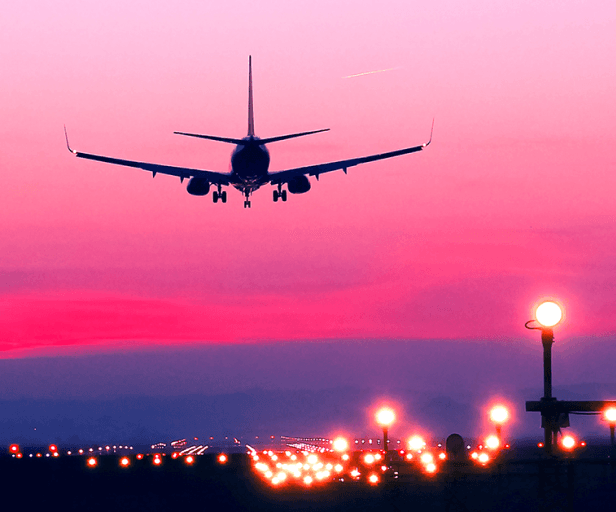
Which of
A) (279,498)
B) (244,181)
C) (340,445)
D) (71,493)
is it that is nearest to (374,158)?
(244,181)

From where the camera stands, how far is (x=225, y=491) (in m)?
89.7

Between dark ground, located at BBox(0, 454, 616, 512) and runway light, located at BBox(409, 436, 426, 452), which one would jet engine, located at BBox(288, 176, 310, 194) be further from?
runway light, located at BBox(409, 436, 426, 452)

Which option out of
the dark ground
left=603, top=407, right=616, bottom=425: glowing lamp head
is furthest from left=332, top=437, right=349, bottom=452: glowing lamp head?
the dark ground

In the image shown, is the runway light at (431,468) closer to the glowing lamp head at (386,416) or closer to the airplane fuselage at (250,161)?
the glowing lamp head at (386,416)

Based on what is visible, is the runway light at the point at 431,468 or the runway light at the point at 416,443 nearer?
the runway light at the point at 431,468

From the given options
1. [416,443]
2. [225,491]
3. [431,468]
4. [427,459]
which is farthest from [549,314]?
[225,491]

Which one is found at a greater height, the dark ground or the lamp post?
the dark ground

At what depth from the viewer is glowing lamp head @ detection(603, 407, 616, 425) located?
3262 cm

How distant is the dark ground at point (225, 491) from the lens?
79812 millimetres

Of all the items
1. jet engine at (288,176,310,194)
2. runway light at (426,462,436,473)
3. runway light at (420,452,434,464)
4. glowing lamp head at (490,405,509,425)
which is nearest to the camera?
runway light at (426,462,436,473)

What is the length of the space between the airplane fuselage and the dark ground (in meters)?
27.7

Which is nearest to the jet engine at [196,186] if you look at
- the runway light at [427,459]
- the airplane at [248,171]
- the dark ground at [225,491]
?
the airplane at [248,171]

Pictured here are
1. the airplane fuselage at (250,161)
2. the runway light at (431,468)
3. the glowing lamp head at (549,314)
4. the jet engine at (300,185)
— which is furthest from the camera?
the jet engine at (300,185)

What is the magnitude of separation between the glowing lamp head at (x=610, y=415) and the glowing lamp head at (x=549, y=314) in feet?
17.0
